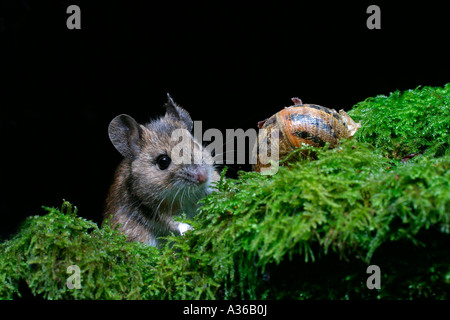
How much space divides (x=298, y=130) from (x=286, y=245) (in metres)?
1.21

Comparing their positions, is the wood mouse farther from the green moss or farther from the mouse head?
the green moss

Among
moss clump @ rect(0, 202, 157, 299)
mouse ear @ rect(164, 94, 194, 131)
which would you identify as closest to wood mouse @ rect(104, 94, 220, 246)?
mouse ear @ rect(164, 94, 194, 131)

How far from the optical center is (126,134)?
3174 mm

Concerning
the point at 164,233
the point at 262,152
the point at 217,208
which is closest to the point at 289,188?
the point at 217,208

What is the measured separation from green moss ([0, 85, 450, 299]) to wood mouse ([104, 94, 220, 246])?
534 millimetres

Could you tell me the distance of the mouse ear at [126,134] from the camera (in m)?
3.10

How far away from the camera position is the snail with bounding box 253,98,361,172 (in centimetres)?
285

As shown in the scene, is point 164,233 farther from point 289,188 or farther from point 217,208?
point 289,188

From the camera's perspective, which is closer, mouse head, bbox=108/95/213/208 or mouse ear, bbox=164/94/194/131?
mouse head, bbox=108/95/213/208

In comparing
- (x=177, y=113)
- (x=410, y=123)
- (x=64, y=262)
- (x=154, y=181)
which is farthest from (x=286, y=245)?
(x=177, y=113)

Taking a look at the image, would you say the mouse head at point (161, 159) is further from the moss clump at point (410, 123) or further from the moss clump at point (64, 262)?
the moss clump at point (410, 123)

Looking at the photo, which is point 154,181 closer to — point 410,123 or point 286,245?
point 286,245

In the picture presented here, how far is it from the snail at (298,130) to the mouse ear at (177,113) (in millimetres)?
809

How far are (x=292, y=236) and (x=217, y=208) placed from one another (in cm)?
56
